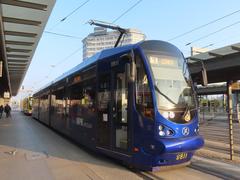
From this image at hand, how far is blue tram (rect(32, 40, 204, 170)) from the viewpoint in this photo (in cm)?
734

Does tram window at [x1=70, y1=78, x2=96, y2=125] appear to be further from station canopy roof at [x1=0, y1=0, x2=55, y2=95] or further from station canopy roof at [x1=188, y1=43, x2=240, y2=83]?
station canopy roof at [x1=188, y1=43, x2=240, y2=83]

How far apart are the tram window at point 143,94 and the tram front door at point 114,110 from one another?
0.36 meters

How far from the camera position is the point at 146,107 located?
296 inches

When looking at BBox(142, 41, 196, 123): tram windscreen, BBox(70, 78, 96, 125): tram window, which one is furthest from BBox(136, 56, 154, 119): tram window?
BBox(70, 78, 96, 125): tram window

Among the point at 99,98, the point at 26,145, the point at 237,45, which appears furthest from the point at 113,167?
the point at 237,45

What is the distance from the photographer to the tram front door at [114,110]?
8.09 m

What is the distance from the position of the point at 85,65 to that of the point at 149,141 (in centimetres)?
476

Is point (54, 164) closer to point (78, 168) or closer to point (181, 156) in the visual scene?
point (78, 168)

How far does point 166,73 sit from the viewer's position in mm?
7863

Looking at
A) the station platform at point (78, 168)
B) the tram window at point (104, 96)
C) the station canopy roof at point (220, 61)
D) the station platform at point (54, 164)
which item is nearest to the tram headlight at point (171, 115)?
the station platform at point (78, 168)

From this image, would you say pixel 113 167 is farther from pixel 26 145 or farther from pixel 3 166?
pixel 26 145

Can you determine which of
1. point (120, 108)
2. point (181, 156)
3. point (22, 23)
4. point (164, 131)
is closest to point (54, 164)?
point (120, 108)

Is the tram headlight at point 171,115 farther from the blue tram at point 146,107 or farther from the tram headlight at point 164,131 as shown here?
the tram headlight at point 164,131

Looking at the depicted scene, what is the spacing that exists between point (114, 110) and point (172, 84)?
1762 mm
